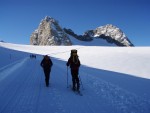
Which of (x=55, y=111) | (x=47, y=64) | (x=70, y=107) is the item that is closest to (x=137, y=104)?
(x=70, y=107)

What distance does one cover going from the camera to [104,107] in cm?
985

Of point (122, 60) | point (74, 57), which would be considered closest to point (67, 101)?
point (74, 57)

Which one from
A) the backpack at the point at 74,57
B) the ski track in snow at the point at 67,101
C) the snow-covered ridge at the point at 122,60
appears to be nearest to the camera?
the ski track in snow at the point at 67,101

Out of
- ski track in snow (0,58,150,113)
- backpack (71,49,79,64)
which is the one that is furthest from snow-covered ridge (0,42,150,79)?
ski track in snow (0,58,150,113)

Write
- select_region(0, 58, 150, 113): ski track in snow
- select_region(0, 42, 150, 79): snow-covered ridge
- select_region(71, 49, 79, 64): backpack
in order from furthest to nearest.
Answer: select_region(0, 42, 150, 79): snow-covered ridge, select_region(71, 49, 79, 64): backpack, select_region(0, 58, 150, 113): ski track in snow

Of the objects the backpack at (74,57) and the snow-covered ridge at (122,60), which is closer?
the backpack at (74,57)

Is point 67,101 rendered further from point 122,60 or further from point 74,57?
point 122,60

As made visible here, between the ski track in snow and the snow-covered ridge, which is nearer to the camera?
the ski track in snow

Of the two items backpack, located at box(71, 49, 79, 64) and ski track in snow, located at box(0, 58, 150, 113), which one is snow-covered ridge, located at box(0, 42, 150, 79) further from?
ski track in snow, located at box(0, 58, 150, 113)

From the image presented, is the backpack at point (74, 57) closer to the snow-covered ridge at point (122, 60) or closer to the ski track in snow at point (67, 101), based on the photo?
the ski track in snow at point (67, 101)

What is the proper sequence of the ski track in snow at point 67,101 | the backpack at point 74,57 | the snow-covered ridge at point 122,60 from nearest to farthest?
the ski track in snow at point 67,101
the backpack at point 74,57
the snow-covered ridge at point 122,60

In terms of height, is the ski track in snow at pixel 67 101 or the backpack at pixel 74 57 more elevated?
the backpack at pixel 74 57

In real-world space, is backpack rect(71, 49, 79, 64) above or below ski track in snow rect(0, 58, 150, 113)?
above

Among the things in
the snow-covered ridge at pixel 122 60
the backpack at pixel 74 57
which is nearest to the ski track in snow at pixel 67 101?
the backpack at pixel 74 57
